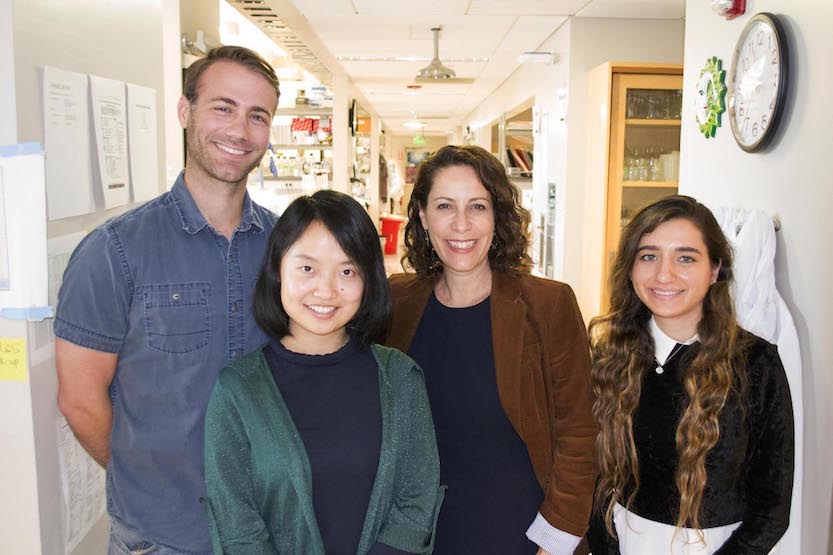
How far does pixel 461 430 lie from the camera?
1.61 meters

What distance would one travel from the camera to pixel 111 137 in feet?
6.09

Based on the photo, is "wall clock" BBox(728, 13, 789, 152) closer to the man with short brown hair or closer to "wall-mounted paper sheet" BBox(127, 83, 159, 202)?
the man with short brown hair

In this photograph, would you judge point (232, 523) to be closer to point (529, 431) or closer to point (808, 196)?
point (529, 431)

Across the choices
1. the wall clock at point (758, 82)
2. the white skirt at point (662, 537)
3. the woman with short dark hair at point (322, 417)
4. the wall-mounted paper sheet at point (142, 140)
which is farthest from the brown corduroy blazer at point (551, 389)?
the wall clock at point (758, 82)

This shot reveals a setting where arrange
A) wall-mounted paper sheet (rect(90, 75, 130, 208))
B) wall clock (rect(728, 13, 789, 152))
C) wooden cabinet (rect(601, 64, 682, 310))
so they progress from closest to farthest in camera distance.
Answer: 1. wall-mounted paper sheet (rect(90, 75, 130, 208))
2. wall clock (rect(728, 13, 789, 152))
3. wooden cabinet (rect(601, 64, 682, 310))

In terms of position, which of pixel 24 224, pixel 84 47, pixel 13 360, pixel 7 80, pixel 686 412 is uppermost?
pixel 84 47

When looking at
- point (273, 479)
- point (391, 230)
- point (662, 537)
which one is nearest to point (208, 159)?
point (273, 479)

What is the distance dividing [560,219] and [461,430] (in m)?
3.91

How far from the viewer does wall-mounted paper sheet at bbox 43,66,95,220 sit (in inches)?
61.4

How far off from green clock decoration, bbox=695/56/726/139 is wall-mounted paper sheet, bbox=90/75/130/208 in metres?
2.26

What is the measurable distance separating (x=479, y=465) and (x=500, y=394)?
17 cm

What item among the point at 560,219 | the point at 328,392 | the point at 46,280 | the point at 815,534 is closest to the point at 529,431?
the point at 328,392

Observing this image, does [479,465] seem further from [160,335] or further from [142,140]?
[142,140]

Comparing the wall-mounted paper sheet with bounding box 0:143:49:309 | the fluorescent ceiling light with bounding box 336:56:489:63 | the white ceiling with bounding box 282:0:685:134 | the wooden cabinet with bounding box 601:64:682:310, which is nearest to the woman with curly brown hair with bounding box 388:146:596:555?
the wall-mounted paper sheet with bounding box 0:143:49:309
